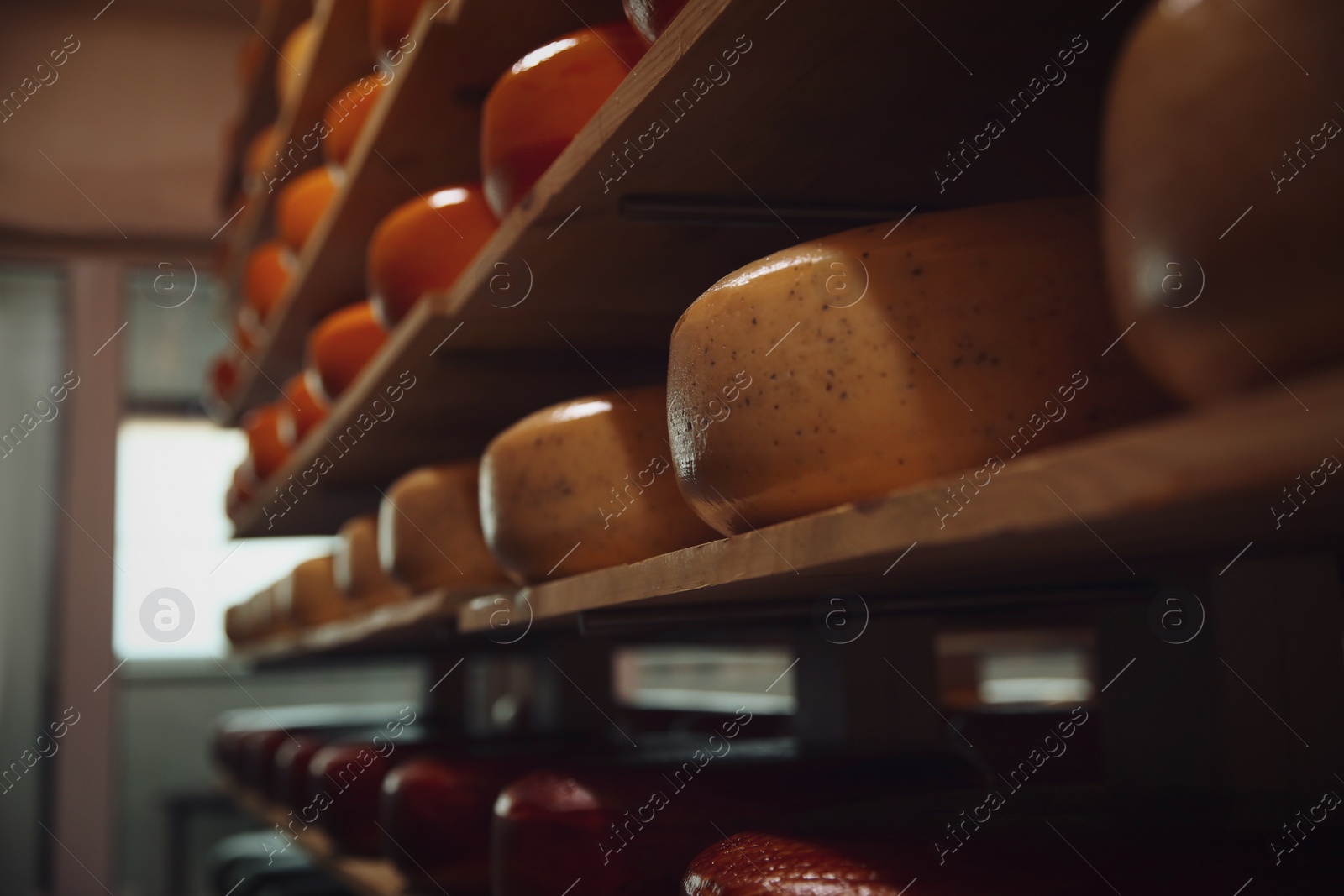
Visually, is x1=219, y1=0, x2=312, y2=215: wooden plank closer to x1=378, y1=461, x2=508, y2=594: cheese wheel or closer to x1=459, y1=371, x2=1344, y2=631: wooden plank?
x1=378, y1=461, x2=508, y2=594: cheese wheel

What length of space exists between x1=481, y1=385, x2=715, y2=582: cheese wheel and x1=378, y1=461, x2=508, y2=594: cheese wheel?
0.33 meters

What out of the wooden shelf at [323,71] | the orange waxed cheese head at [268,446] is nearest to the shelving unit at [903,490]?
the wooden shelf at [323,71]

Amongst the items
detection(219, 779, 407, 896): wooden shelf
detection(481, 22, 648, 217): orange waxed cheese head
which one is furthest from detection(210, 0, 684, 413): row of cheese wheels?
detection(219, 779, 407, 896): wooden shelf

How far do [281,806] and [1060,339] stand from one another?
2.11 metres

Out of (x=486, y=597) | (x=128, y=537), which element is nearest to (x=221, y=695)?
(x=128, y=537)

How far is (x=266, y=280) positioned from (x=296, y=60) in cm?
44

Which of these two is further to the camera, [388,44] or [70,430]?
[70,430]

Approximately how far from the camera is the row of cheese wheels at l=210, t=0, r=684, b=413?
95 centimetres

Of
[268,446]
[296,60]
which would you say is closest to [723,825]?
[268,446]

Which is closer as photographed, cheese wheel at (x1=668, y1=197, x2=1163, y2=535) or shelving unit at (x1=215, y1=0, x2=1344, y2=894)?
shelving unit at (x1=215, y1=0, x2=1344, y2=894)

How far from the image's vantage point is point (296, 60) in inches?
93.3

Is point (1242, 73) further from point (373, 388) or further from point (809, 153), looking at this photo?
point (373, 388)

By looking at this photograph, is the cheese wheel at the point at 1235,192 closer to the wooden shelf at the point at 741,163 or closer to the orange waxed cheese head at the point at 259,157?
the wooden shelf at the point at 741,163

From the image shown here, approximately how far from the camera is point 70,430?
372 centimetres
